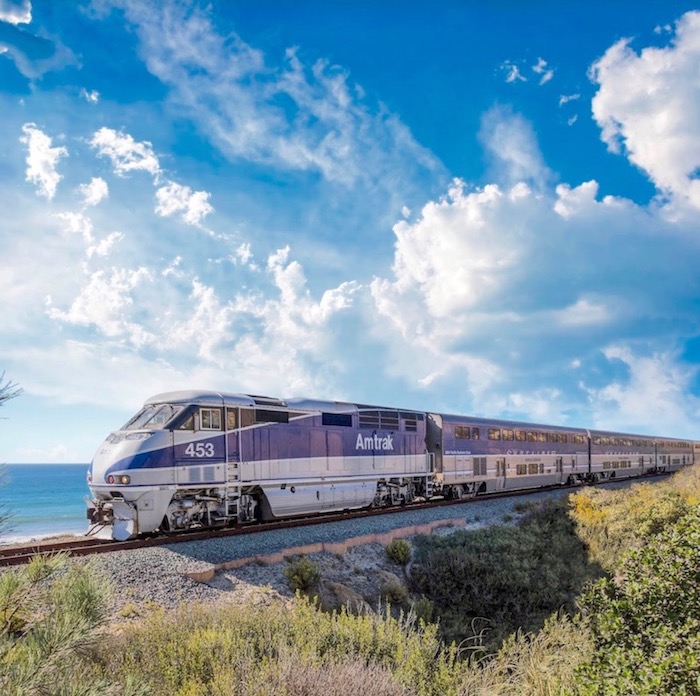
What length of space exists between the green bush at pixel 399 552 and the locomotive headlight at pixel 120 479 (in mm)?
6730

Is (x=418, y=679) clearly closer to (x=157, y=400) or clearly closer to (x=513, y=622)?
(x=513, y=622)

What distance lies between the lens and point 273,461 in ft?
55.2

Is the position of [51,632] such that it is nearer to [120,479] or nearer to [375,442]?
[120,479]

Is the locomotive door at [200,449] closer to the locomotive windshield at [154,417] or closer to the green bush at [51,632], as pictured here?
the locomotive windshield at [154,417]

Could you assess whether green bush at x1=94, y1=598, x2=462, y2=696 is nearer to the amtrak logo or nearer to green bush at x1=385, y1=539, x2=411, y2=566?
green bush at x1=385, y1=539, x2=411, y2=566

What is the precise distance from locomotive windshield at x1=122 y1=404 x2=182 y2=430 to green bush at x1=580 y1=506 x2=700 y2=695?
10.3m

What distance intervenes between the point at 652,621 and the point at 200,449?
35.7 feet

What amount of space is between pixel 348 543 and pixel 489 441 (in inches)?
564

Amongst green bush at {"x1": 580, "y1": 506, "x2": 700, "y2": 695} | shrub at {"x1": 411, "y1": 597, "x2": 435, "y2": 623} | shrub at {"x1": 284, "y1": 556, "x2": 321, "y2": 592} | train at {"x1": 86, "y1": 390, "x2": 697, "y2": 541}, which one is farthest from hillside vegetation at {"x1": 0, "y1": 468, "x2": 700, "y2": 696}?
train at {"x1": 86, "y1": 390, "x2": 697, "y2": 541}

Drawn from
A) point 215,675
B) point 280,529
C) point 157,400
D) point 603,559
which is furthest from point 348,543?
point 215,675

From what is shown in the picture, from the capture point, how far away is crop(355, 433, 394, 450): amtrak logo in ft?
66.7

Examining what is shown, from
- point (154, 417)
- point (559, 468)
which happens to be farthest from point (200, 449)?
point (559, 468)

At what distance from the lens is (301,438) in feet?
58.9

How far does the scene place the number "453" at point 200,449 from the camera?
1450cm
